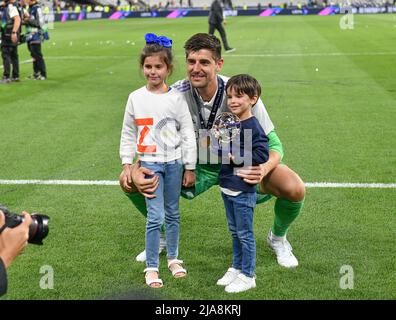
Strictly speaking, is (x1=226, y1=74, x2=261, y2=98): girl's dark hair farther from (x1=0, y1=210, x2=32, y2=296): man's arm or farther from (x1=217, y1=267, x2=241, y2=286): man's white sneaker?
(x1=0, y1=210, x2=32, y2=296): man's arm

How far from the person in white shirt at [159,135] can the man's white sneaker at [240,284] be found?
46 centimetres

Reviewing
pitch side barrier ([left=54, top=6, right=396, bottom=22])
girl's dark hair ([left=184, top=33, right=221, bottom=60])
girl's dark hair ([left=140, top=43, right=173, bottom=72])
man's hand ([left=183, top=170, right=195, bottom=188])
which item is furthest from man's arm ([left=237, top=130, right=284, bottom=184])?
pitch side barrier ([left=54, top=6, right=396, bottom=22])

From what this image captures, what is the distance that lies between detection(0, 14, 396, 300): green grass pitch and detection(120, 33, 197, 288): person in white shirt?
1.35 feet

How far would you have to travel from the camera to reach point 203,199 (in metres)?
5.86

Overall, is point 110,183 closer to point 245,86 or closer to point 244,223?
point 244,223

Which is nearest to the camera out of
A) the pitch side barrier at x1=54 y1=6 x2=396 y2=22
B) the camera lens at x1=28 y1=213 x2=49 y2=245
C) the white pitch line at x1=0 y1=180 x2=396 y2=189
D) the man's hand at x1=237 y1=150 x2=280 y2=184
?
the camera lens at x1=28 y1=213 x2=49 y2=245

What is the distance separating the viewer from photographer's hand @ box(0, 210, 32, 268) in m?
2.55

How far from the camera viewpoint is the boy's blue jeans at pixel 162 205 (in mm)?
4133

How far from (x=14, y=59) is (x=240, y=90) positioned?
11.1m

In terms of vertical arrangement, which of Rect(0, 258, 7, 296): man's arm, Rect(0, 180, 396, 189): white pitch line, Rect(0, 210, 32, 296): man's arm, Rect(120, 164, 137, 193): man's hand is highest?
Rect(0, 210, 32, 296): man's arm

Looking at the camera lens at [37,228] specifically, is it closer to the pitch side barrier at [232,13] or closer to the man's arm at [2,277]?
the man's arm at [2,277]

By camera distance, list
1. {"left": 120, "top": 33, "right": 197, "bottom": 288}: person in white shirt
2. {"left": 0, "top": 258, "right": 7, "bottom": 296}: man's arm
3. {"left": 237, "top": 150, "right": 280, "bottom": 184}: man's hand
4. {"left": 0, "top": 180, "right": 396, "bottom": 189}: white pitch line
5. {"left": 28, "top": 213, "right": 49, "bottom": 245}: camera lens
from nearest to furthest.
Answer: {"left": 0, "top": 258, "right": 7, "bottom": 296}: man's arm → {"left": 28, "top": 213, "right": 49, "bottom": 245}: camera lens → {"left": 237, "top": 150, "right": 280, "bottom": 184}: man's hand → {"left": 120, "top": 33, "right": 197, "bottom": 288}: person in white shirt → {"left": 0, "top": 180, "right": 396, "bottom": 189}: white pitch line

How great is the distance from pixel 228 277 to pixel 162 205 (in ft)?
2.07
